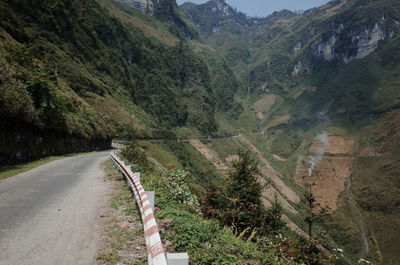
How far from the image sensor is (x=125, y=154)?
2614 centimetres

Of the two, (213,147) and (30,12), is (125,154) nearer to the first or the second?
(30,12)

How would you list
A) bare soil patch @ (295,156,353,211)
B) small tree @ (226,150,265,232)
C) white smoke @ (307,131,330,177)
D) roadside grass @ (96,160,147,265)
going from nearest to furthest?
roadside grass @ (96,160,147,265) → small tree @ (226,150,265,232) → bare soil patch @ (295,156,353,211) → white smoke @ (307,131,330,177)

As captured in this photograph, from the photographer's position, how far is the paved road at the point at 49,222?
18.5ft

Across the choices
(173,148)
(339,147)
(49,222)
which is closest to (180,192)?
(49,222)

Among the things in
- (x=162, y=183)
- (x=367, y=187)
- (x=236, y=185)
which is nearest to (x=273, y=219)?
(x=236, y=185)

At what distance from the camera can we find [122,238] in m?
6.93

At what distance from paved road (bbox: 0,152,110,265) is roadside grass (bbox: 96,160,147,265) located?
27cm

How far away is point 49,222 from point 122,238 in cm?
237

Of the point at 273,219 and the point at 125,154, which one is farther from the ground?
the point at 125,154

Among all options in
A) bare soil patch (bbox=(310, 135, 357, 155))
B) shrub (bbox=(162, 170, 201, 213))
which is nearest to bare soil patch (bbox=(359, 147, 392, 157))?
bare soil patch (bbox=(310, 135, 357, 155))

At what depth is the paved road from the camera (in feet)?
18.5

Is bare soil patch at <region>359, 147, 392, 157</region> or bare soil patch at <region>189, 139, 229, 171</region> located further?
bare soil patch at <region>359, 147, 392, 157</region>

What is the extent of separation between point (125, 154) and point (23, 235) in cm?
1977

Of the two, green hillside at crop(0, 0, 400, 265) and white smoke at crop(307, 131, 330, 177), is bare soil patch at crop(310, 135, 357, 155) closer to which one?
white smoke at crop(307, 131, 330, 177)
